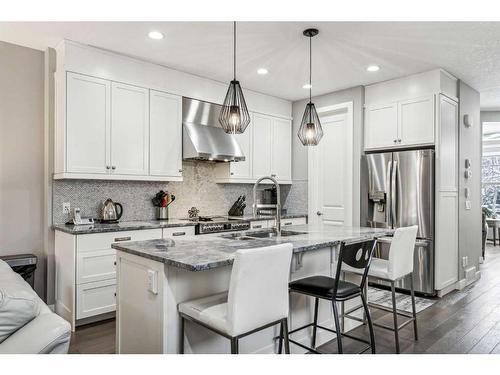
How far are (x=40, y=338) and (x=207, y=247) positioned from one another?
1.06 meters

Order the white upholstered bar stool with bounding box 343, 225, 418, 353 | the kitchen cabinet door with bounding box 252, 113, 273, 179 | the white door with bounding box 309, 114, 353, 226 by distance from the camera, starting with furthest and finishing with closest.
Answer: the kitchen cabinet door with bounding box 252, 113, 273, 179
the white door with bounding box 309, 114, 353, 226
the white upholstered bar stool with bounding box 343, 225, 418, 353

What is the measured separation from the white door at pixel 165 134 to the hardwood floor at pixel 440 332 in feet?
5.39

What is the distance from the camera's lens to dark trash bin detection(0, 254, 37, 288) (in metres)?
3.19

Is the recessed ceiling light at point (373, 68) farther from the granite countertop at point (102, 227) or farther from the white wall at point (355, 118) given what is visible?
the granite countertop at point (102, 227)

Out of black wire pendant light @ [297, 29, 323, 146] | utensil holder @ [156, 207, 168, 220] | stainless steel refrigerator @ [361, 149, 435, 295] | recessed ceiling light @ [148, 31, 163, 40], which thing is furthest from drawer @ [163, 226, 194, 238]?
stainless steel refrigerator @ [361, 149, 435, 295]

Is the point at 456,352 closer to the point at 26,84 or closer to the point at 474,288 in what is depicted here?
the point at 474,288

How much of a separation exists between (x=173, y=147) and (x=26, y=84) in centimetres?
152

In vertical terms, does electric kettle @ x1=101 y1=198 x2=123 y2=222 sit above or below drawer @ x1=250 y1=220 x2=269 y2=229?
above

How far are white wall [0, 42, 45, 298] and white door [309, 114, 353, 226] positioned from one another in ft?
11.3

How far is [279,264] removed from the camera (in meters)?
1.91

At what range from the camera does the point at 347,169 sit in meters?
4.96

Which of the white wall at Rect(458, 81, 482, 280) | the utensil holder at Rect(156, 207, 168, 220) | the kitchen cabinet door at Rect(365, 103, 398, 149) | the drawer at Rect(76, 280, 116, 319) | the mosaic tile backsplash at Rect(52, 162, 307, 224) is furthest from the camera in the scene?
the white wall at Rect(458, 81, 482, 280)

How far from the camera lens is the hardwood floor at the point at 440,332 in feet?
9.21

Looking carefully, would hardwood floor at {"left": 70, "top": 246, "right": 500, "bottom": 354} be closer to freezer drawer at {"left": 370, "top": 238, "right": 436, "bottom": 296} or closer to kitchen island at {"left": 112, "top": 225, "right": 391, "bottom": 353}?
freezer drawer at {"left": 370, "top": 238, "right": 436, "bottom": 296}
